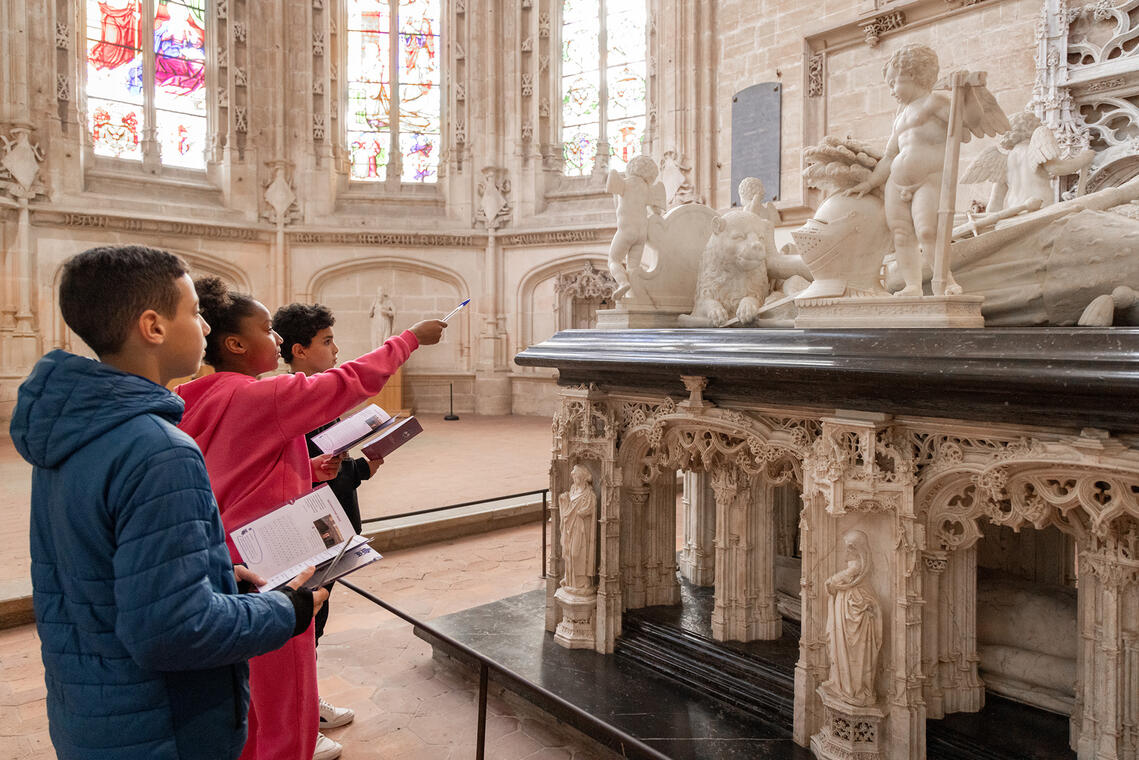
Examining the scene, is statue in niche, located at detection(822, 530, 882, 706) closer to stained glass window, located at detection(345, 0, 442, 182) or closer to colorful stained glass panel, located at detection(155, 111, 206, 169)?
stained glass window, located at detection(345, 0, 442, 182)

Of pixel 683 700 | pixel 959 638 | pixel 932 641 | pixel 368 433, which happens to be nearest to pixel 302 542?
pixel 368 433

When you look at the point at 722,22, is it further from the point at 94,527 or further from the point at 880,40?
the point at 94,527

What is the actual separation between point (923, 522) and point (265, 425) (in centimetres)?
193

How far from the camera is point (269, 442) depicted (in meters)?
2.02

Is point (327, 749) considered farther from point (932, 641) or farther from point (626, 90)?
point (626, 90)

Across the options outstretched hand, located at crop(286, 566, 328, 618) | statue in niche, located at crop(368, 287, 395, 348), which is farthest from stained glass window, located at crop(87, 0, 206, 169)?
outstretched hand, located at crop(286, 566, 328, 618)

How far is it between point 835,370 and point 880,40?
7.85 m

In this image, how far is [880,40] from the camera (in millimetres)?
8617

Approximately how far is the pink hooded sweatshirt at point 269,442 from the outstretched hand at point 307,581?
51 centimetres

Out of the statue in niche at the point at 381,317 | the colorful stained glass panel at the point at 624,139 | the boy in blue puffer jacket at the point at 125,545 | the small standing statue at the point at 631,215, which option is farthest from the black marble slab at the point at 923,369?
the colorful stained glass panel at the point at 624,139

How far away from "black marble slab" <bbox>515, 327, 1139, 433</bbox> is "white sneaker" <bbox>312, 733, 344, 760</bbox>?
1.82m

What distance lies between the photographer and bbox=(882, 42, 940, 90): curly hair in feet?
8.57

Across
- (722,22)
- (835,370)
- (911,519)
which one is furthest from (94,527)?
(722,22)

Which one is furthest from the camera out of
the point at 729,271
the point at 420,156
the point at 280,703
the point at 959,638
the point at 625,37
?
the point at 420,156
